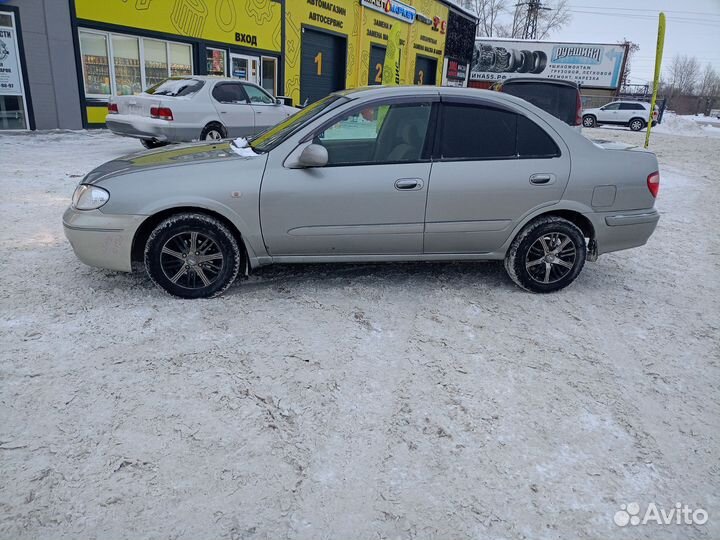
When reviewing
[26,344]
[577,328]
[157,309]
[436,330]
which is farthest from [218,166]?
A: [577,328]

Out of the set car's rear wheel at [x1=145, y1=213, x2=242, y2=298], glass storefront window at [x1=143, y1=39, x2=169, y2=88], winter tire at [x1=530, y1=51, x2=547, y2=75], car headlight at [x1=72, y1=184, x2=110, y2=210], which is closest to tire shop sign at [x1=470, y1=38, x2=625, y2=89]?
winter tire at [x1=530, y1=51, x2=547, y2=75]

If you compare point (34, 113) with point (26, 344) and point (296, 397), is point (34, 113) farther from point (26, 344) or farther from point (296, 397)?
point (296, 397)

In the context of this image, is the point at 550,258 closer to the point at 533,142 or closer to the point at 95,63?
the point at 533,142

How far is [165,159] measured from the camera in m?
4.08

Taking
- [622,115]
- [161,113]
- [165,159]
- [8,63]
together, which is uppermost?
[8,63]

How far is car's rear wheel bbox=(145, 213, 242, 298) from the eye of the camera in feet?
12.5

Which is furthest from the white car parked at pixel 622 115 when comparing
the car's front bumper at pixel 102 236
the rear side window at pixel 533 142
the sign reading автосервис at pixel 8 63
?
the car's front bumper at pixel 102 236

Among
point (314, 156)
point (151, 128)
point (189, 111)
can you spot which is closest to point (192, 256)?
point (314, 156)

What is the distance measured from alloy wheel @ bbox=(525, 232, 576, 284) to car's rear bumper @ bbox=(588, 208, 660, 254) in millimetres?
268

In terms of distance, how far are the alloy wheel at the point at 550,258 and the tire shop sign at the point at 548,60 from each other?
3902 centimetres

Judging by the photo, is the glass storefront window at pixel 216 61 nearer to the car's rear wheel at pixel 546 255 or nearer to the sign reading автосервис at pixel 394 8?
the sign reading автосервис at pixel 394 8

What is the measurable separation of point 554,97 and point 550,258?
602cm

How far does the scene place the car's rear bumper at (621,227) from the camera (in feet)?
14.1

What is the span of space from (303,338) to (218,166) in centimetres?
146
